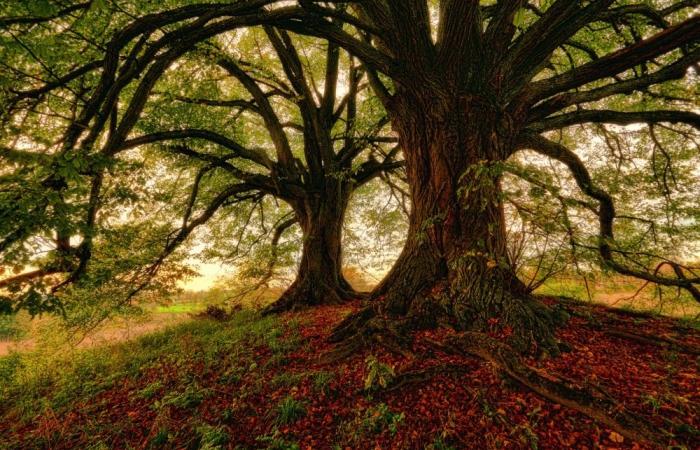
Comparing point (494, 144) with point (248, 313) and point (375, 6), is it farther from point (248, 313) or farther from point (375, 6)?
point (248, 313)

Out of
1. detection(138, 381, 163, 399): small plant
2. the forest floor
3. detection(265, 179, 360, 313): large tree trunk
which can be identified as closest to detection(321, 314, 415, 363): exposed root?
the forest floor

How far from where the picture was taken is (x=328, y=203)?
8.99 meters

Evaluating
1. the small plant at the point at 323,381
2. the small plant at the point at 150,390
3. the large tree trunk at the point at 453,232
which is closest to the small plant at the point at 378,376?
the small plant at the point at 323,381

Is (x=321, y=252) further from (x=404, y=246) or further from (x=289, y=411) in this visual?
(x=289, y=411)

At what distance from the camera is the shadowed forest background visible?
2.63 metres

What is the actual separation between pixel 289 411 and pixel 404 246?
2827 mm

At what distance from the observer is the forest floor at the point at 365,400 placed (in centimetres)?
258

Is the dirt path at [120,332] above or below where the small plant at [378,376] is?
below

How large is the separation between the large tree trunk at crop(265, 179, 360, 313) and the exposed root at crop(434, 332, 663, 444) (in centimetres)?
523

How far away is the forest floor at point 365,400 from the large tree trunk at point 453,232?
0.48 m

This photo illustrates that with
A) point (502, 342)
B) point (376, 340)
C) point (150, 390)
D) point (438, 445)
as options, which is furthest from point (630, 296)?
point (150, 390)

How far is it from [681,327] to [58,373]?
11048 millimetres

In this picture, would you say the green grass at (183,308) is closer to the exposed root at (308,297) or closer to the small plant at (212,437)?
the exposed root at (308,297)

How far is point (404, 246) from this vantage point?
5.06 meters
